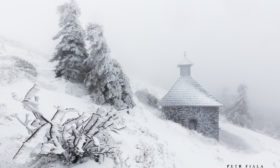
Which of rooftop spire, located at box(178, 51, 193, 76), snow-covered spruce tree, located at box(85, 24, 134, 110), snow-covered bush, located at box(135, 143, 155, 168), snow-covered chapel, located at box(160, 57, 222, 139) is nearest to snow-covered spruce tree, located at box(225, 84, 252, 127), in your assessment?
rooftop spire, located at box(178, 51, 193, 76)

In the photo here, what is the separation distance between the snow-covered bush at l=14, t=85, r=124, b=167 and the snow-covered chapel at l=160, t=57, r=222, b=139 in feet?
61.0

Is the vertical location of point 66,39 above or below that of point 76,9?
below

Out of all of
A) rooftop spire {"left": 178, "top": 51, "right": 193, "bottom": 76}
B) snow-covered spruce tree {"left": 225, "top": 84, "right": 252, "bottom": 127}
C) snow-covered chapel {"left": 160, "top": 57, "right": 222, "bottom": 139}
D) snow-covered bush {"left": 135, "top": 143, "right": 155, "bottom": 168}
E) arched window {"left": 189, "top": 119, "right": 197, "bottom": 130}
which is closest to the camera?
snow-covered bush {"left": 135, "top": 143, "right": 155, "bottom": 168}

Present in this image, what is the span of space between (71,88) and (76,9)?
4.92 meters

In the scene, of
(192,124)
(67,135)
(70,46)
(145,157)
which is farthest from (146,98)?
(67,135)

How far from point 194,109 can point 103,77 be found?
10525 millimetres

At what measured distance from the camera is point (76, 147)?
199 inches

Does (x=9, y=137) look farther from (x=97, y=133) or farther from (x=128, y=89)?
(x=128, y=89)

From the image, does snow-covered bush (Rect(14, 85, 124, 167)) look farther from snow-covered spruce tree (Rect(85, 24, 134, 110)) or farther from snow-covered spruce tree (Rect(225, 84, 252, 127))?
snow-covered spruce tree (Rect(225, 84, 252, 127))

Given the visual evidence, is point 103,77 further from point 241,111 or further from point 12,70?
point 241,111

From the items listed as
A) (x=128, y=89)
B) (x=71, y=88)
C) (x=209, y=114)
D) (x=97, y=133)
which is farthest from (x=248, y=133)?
(x=97, y=133)

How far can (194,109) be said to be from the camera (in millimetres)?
23969

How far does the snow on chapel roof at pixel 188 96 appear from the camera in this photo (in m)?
24.0

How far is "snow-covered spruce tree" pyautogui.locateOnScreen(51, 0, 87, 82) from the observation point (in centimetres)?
1652
